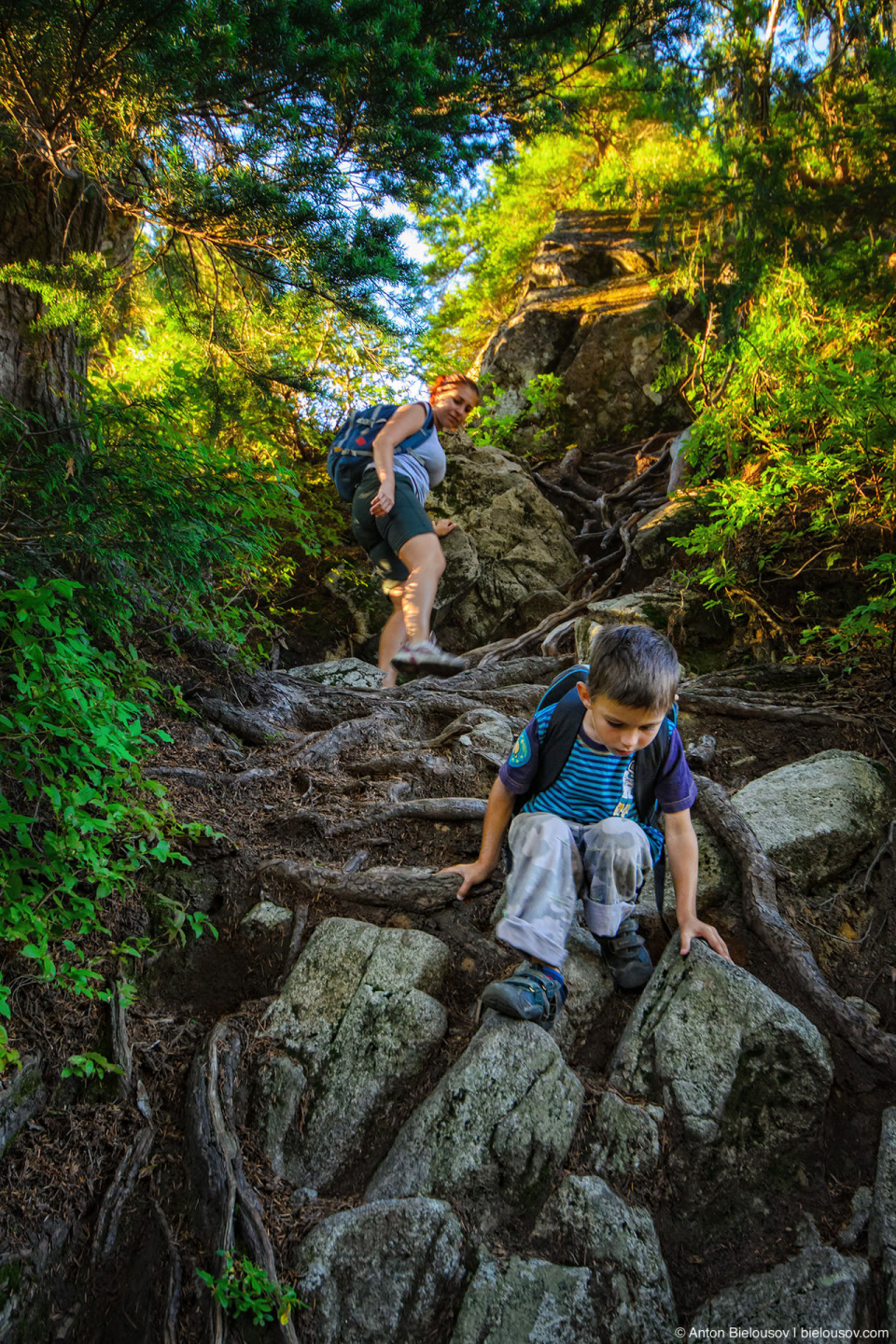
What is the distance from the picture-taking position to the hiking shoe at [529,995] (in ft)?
7.73

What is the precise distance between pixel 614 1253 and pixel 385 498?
3911mm

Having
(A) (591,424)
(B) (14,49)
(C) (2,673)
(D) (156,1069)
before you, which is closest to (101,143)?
(B) (14,49)

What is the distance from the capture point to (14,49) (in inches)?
113

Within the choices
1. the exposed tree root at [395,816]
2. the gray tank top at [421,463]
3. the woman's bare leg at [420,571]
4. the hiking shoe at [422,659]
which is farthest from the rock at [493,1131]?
the gray tank top at [421,463]

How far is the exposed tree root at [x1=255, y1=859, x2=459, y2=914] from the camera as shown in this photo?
3.06 meters

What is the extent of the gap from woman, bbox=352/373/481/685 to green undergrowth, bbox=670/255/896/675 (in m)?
2.21

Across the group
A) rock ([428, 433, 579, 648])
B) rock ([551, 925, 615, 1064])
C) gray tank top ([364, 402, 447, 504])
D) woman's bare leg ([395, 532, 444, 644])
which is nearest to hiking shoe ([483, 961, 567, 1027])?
rock ([551, 925, 615, 1064])

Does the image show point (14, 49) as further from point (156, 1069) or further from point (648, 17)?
point (156, 1069)

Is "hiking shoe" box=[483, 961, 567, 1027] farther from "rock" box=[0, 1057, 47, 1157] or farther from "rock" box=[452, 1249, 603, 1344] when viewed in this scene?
"rock" box=[0, 1057, 47, 1157]

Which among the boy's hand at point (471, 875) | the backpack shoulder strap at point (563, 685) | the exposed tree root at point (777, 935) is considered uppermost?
the backpack shoulder strap at point (563, 685)

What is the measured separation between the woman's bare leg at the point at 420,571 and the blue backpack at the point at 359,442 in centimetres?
61

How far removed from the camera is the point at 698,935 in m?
2.60

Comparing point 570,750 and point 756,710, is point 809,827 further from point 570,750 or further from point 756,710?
point 570,750

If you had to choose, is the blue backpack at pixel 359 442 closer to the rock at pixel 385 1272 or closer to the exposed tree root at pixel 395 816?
the exposed tree root at pixel 395 816
